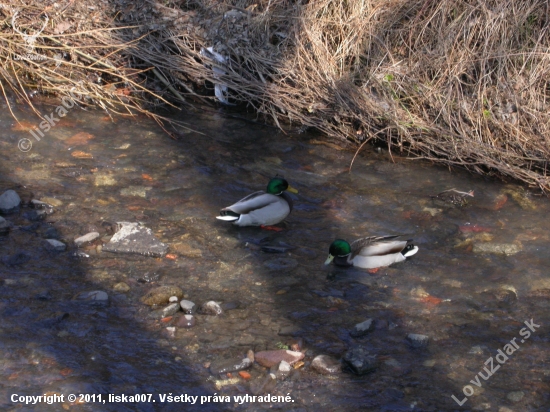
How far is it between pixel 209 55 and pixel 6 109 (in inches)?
84.0

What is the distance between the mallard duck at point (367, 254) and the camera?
4707 millimetres

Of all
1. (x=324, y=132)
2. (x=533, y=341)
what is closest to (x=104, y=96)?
(x=324, y=132)

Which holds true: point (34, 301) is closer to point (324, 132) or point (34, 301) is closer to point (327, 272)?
point (327, 272)

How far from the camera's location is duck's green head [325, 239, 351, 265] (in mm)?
4691

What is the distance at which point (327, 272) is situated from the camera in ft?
15.4

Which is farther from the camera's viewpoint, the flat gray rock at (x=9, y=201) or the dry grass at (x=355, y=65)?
the dry grass at (x=355, y=65)

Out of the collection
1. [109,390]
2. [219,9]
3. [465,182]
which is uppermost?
[219,9]
